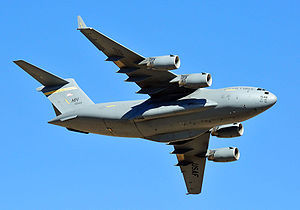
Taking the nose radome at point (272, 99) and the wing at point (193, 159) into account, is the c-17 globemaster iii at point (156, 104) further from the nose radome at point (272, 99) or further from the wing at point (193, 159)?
the wing at point (193, 159)

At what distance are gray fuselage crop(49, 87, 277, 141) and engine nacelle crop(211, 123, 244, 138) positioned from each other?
2406 millimetres

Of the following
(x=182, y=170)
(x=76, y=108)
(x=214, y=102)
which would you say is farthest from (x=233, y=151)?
(x=76, y=108)

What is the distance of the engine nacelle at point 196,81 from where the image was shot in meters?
27.2

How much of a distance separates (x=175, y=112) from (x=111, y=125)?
10.8 feet

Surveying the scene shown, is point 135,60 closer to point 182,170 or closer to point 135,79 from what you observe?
point 135,79

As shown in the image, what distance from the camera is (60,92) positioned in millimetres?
31969

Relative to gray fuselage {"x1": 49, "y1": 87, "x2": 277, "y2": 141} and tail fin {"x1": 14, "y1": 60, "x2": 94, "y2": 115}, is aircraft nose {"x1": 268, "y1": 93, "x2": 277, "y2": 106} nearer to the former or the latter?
gray fuselage {"x1": 49, "y1": 87, "x2": 277, "y2": 141}

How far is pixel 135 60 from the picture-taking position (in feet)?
89.9

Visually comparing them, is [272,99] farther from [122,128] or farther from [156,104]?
[122,128]

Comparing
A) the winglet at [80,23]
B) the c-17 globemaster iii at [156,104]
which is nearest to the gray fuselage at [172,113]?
the c-17 globemaster iii at [156,104]

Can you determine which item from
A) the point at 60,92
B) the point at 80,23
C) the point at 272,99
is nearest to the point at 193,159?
the point at 272,99

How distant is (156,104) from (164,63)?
301 centimetres

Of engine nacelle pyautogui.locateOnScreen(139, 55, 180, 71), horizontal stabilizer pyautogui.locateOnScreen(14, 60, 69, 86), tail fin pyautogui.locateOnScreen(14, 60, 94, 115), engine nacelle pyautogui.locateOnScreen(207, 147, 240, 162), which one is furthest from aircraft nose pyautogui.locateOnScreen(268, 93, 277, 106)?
horizontal stabilizer pyautogui.locateOnScreen(14, 60, 69, 86)

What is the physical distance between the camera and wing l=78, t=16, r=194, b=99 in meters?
26.6
